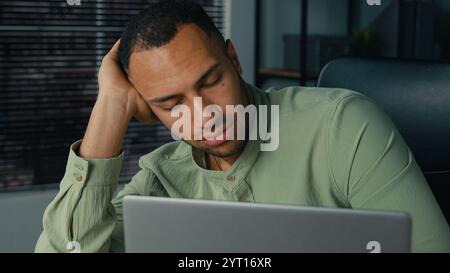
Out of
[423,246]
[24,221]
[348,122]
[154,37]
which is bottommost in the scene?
[24,221]

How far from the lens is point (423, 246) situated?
757 millimetres

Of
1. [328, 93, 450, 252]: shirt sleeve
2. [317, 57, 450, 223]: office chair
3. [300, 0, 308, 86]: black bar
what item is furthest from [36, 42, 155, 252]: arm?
[300, 0, 308, 86]: black bar

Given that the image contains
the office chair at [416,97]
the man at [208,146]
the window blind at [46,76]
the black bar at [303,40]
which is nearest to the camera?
the man at [208,146]

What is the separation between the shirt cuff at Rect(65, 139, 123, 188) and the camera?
0.87 metres

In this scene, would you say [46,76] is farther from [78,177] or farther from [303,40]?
[78,177]

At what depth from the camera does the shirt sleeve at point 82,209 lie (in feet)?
2.84

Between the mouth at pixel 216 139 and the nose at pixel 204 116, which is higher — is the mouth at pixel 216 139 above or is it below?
below

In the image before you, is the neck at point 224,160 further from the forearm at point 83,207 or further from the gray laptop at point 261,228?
the gray laptop at point 261,228

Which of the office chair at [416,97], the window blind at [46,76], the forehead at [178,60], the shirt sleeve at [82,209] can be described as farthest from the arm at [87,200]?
the window blind at [46,76]

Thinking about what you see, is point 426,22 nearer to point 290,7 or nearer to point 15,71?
point 290,7

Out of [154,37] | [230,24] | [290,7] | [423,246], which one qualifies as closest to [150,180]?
[154,37]

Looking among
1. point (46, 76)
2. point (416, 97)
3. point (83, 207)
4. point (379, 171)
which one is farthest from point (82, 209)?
point (46, 76)
